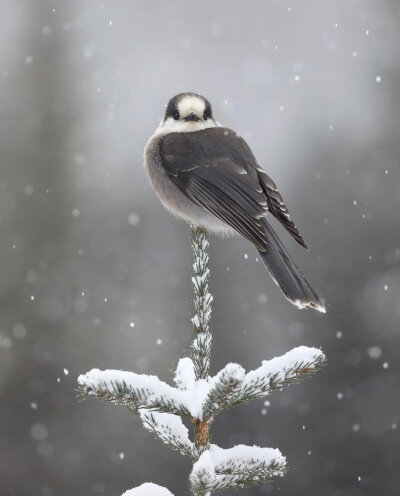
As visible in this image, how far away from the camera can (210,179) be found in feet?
11.6

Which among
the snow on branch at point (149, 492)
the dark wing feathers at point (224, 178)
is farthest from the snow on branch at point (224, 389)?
the dark wing feathers at point (224, 178)

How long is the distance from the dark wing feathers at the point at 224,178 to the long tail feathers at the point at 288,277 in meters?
0.13

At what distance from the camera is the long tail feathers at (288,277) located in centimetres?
263

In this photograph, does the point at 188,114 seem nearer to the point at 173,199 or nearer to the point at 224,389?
the point at 173,199

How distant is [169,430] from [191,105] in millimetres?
1963

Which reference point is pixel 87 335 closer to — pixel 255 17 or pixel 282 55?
pixel 282 55

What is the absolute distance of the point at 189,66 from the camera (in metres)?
14.5

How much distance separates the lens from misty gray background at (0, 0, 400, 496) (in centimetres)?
1019

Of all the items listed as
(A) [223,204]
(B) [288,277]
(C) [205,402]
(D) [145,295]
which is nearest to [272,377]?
(C) [205,402]

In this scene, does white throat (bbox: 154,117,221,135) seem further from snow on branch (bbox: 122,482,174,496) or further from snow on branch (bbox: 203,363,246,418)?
snow on branch (bbox: 122,482,174,496)

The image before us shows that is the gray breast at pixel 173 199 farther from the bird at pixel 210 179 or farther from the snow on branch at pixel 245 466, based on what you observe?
the snow on branch at pixel 245 466

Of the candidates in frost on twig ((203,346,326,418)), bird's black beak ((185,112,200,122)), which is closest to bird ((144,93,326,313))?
bird's black beak ((185,112,200,122))

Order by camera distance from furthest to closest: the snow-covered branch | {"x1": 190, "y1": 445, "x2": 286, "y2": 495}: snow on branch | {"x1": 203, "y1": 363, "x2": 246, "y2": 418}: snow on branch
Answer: the snow-covered branch < {"x1": 190, "y1": 445, "x2": 286, "y2": 495}: snow on branch < {"x1": 203, "y1": 363, "x2": 246, "y2": 418}: snow on branch

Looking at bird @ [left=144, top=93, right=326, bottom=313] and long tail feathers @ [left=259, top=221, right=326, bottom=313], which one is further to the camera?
bird @ [left=144, top=93, right=326, bottom=313]
